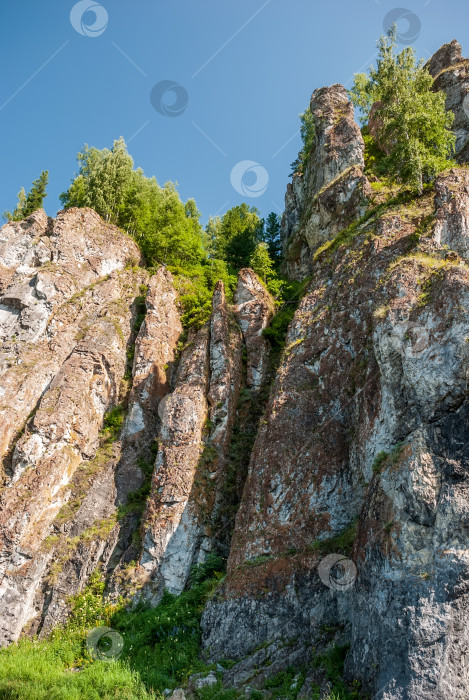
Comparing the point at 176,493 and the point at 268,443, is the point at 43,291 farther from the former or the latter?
the point at 268,443

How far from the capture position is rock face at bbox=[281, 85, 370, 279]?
28938 mm

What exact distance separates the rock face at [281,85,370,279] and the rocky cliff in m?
0.28

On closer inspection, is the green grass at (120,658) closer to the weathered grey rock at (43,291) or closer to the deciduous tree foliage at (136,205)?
the weathered grey rock at (43,291)

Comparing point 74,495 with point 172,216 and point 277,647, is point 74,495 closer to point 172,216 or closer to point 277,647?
point 277,647

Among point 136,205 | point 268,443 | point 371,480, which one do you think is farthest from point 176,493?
point 136,205

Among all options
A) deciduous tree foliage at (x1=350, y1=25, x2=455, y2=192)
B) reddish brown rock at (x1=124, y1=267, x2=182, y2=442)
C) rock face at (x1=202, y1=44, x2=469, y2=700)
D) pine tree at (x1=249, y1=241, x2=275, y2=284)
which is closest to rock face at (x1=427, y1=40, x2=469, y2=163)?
deciduous tree foliage at (x1=350, y1=25, x2=455, y2=192)

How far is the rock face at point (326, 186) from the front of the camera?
94.9 feet

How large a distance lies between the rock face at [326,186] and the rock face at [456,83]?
18.7 feet

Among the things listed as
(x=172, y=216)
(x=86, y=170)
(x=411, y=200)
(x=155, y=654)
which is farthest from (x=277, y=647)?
(x=86, y=170)

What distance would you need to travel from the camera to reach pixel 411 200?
2316 centimetres

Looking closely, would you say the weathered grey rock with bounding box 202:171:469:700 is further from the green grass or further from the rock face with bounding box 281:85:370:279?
the rock face with bounding box 281:85:370:279

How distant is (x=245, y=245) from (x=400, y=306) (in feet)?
81.5

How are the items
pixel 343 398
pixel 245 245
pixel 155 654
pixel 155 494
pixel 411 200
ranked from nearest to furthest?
pixel 155 654 → pixel 343 398 → pixel 155 494 → pixel 411 200 → pixel 245 245

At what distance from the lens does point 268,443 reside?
18.9m
